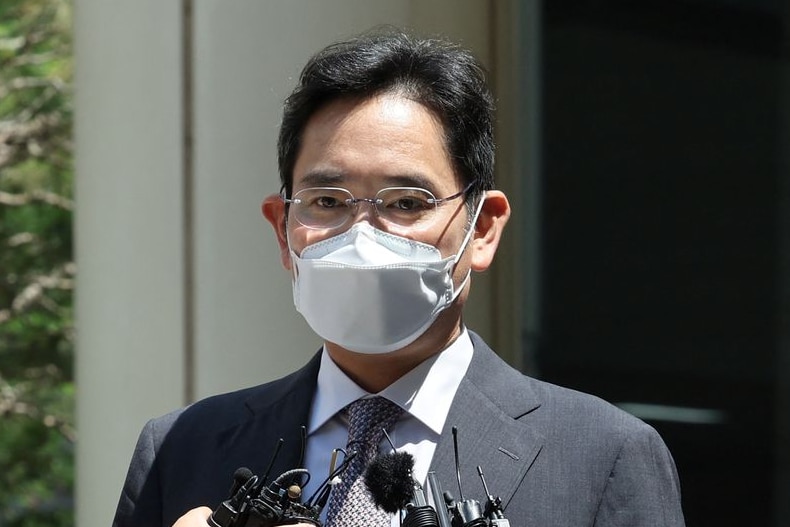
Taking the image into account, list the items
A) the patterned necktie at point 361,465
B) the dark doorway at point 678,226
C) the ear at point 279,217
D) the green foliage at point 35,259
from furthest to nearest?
1. the green foliage at point 35,259
2. the dark doorway at point 678,226
3. the ear at point 279,217
4. the patterned necktie at point 361,465

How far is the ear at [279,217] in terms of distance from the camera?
100.0 inches

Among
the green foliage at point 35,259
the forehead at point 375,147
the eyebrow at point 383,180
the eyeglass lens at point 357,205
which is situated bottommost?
the green foliage at point 35,259

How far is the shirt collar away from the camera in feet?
8.02

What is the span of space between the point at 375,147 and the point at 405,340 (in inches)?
13.3

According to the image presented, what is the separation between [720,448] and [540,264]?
0.98 metres

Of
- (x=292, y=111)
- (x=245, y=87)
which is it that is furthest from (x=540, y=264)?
(x=292, y=111)

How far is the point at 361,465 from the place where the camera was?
2375 mm

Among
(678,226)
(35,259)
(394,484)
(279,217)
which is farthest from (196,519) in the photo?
(35,259)

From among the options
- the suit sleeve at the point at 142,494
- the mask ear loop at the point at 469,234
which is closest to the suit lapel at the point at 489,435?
the mask ear loop at the point at 469,234

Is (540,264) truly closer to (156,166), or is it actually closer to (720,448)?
(720,448)

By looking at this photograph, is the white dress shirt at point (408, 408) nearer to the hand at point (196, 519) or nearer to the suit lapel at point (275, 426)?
the suit lapel at point (275, 426)

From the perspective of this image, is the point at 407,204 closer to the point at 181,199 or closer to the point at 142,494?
the point at 142,494

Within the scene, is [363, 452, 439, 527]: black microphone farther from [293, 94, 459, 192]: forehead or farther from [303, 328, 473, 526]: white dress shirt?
[293, 94, 459, 192]: forehead

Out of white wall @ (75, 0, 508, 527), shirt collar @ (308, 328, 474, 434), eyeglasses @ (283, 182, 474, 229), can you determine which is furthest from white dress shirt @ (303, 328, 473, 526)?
white wall @ (75, 0, 508, 527)
